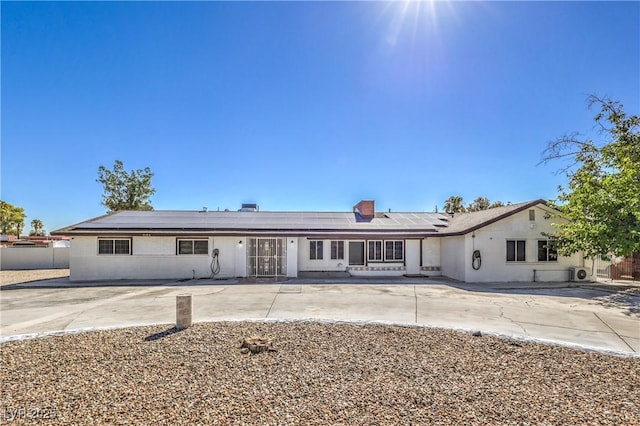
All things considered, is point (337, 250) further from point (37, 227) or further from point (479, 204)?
point (37, 227)

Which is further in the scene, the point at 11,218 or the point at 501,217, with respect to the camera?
the point at 11,218

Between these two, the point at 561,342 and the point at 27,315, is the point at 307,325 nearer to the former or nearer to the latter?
the point at 561,342

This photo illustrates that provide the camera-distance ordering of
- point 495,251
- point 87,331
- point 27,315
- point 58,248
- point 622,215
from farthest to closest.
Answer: point 58,248 → point 495,251 → point 622,215 → point 27,315 → point 87,331

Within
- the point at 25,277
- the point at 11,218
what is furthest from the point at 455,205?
the point at 11,218

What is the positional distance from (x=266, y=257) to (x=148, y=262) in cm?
578

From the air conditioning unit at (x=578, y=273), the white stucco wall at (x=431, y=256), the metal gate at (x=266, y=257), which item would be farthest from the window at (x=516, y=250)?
the metal gate at (x=266, y=257)

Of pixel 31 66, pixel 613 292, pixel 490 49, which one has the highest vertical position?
pixel 490 49

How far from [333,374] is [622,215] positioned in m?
13.7

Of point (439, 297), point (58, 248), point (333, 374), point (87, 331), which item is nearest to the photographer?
point (333, 374)

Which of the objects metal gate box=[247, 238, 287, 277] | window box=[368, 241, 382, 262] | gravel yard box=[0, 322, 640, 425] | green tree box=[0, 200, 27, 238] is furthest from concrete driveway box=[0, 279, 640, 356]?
green tree box=[0, 200, 27, 238]

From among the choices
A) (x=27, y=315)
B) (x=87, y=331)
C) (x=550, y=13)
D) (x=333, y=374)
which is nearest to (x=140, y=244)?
(x=27, y=315)

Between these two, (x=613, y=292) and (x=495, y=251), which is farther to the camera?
(x=495, y=251)

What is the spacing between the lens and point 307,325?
701cm

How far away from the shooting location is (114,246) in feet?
54.1
